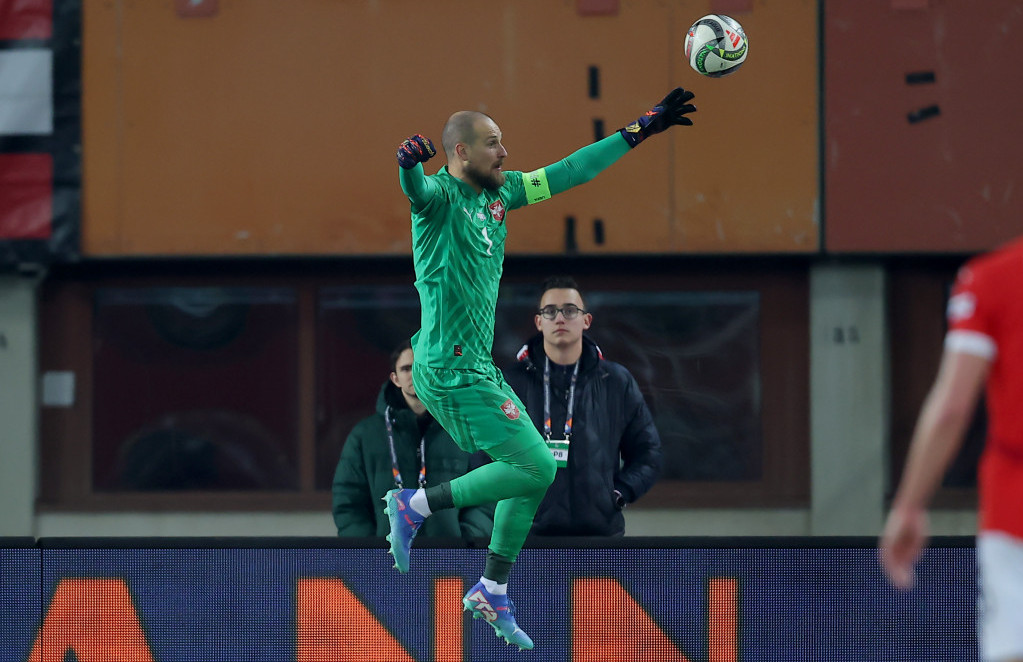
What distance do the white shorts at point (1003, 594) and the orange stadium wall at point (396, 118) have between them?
672 centimetres

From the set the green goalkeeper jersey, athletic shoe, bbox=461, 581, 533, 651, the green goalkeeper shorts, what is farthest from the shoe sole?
the green goalkeeper jersey

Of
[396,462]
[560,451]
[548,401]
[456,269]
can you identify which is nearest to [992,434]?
[456,269]

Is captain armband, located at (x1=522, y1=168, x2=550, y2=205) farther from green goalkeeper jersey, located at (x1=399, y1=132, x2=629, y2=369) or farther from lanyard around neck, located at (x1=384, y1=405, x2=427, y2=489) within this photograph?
lanyard around neck, located at (x1=384, y1=405, x2=427, y2=489)

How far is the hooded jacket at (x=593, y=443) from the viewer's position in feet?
19.2

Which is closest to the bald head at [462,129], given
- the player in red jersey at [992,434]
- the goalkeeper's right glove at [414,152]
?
the goalkeeper's right glove at [414,152]

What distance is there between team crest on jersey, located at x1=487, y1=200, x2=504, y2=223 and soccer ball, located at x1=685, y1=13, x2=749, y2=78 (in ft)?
3.79

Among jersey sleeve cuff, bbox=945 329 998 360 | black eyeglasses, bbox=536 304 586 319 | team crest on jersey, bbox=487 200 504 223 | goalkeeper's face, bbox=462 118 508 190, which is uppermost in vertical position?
goalkeeper's face, bbox=462 118 508 190

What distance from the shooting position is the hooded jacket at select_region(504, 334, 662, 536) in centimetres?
586

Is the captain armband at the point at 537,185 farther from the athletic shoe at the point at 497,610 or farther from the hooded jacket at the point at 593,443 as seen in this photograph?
the athletic shoe at the point at 497,610

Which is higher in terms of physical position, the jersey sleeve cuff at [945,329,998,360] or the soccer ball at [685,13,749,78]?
the soccer ball at [685,13,749,78]

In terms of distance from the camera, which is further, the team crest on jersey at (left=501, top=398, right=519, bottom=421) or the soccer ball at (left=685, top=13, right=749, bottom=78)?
the soccer ball at (left=685, top=13, right=749, bottom=78)

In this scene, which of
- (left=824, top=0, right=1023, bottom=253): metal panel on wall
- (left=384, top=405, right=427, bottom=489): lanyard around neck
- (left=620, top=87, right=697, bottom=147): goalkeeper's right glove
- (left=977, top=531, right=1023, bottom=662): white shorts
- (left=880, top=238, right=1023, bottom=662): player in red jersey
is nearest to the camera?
(left=880, top=238, right=1023, bottom=662): player in red jersey

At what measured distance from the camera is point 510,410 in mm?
4953

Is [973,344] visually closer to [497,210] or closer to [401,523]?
[497,210]
